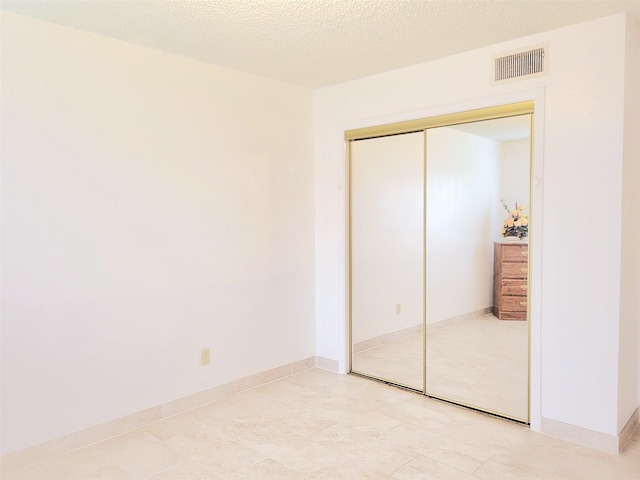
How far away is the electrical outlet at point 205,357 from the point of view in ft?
11.3

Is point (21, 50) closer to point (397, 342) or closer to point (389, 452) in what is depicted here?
point (389, 452)

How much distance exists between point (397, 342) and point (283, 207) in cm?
140

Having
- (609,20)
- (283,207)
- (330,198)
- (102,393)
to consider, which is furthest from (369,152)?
(102,393)

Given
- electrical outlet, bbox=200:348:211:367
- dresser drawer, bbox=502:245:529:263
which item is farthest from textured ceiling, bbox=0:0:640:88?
electrical outlet, bbox=200:348:211:367

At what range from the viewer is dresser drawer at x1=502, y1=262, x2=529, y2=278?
3.11 meters

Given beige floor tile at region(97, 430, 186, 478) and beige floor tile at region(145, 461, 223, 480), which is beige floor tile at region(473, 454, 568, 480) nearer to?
beige floor tile at region(145, 461, 223, 480)

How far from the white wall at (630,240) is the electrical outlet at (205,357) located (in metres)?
2.53

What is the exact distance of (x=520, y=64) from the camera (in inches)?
117

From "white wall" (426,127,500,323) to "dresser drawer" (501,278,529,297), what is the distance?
11 centimetres

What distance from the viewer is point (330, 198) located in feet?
13.5

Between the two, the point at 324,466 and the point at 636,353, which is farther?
the point at 636,353

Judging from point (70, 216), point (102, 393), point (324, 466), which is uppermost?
point (70, 216)

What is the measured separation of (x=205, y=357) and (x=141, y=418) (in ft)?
1.84

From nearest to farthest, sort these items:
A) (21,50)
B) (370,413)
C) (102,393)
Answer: (21,50)
(102,393)
(370,413)
